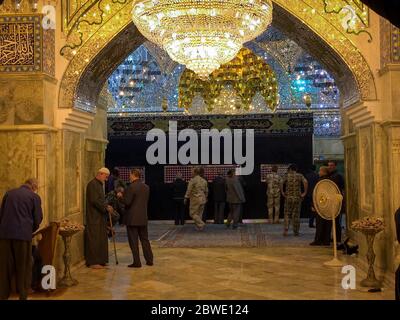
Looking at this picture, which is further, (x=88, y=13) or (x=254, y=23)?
(x=88, y=13)

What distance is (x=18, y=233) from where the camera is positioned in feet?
14.7

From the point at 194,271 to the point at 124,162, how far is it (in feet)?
21.8

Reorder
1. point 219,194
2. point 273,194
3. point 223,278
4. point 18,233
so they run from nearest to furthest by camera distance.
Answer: point 18,233 < point 223,278 < point 219,194 < point 273,194

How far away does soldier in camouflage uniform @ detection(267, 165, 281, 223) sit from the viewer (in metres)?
11.3

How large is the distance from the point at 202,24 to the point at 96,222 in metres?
2.53

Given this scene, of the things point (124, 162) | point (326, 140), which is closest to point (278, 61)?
Result: point (326, 140)

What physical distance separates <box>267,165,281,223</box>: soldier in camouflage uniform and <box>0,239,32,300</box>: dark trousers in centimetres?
727

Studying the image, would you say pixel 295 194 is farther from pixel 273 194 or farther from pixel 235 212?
pixel 273 194

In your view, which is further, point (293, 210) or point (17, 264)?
point (293, 210)

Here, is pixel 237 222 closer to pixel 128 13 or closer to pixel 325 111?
pixel 325 111

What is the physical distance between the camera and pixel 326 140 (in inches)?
495

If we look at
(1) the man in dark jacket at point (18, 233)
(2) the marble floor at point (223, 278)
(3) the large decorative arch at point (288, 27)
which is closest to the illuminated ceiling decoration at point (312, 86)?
(2) the marble floor at point (223, 278)

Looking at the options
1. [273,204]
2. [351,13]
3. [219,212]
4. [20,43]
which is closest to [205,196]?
[219,212]

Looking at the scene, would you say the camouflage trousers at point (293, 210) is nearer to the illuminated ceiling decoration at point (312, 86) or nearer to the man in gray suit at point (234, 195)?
the man in gray suit at point (234, 195)
